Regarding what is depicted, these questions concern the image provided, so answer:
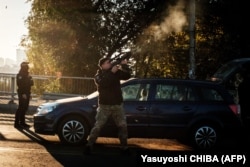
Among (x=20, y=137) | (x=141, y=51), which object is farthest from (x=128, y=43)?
(x=20, y=137)

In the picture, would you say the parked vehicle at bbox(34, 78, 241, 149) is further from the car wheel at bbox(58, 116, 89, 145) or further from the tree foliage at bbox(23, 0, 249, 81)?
the tree foliage at bbox(23, 0, 249, 81)

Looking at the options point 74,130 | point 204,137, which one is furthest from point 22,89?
point 204,137

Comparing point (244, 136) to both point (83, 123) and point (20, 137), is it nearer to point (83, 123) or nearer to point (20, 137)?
point (83, 123)

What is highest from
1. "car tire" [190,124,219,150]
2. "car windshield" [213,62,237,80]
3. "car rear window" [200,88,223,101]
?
"car windshield" [213,62,237,80]

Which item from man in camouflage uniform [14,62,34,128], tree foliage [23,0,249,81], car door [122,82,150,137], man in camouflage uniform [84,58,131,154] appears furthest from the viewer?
tree foliage [23,0,249,81]

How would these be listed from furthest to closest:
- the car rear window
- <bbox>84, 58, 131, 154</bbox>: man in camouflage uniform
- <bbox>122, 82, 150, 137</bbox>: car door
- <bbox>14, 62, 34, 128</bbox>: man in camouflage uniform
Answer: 1. <bbox>14, 62, 34, 128</bbox>: man in camouflage uniform
2. the car rear window
3. <bbox>122, 82, 150, 137</bbox>: car door
4. <bbox>84, 58, 131, 154</bbox>: man in camouflage uniform

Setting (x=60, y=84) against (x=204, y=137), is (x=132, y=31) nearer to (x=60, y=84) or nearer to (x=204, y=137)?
(x=60, y=84)

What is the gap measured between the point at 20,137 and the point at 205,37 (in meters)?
16.1

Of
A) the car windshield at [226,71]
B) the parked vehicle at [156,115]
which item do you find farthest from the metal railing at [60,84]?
the parked vehicle at [156,115]

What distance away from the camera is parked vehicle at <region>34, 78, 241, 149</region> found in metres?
9.71

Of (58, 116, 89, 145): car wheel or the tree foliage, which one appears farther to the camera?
the tree foliage

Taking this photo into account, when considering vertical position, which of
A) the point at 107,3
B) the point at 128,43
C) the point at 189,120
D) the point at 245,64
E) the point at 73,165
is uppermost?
the point at 107,3

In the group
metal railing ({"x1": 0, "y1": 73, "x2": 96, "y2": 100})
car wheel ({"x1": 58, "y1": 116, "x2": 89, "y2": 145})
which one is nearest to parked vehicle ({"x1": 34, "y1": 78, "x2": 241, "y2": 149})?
car wheel ({"x1": 58, "y1": 116, "x2": 89, "y2": 145})

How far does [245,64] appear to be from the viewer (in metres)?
14.4
